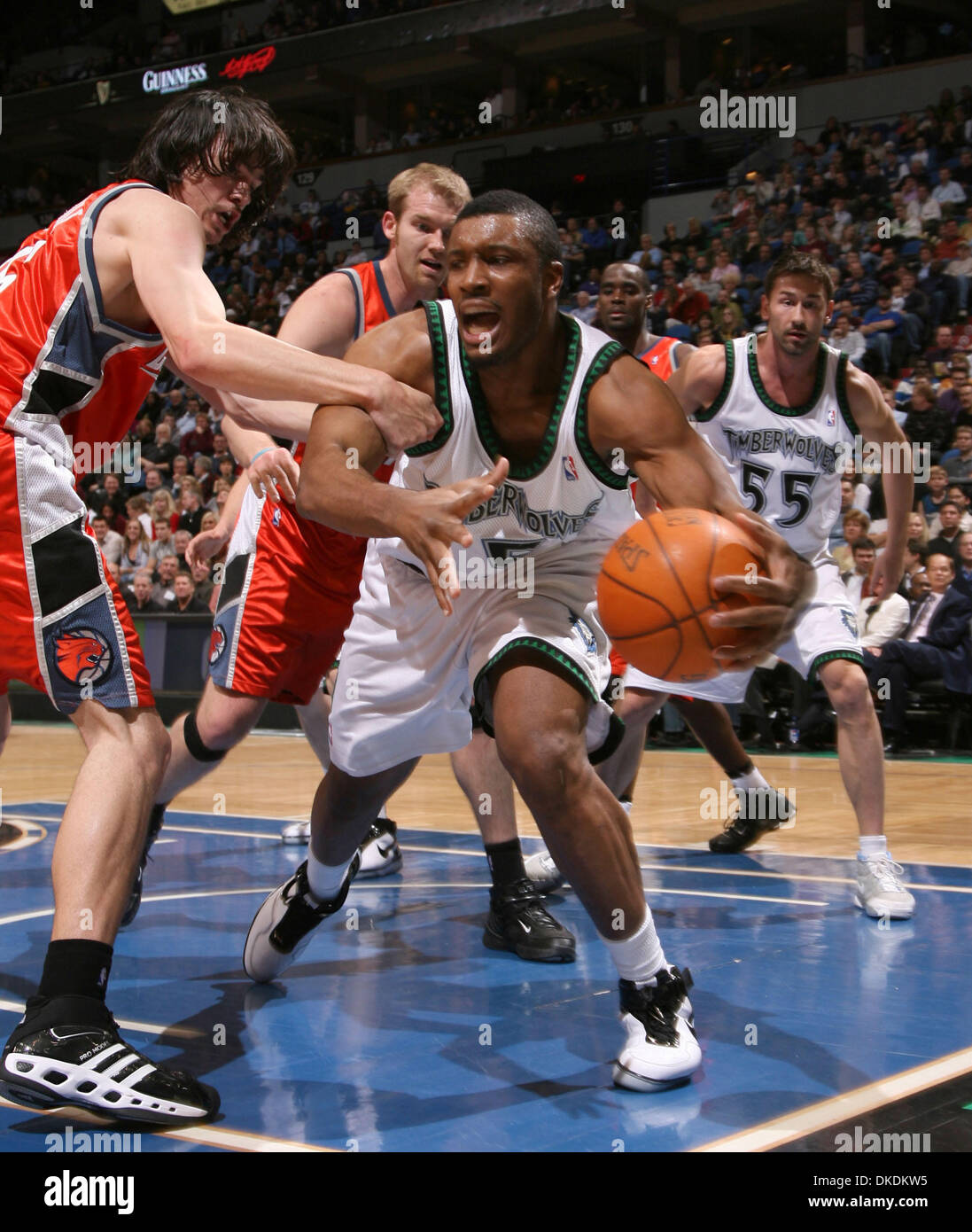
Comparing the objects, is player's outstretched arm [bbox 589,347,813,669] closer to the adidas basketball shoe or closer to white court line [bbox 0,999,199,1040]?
the adidas basketball shoe

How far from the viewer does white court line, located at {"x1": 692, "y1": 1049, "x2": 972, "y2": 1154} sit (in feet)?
7.34

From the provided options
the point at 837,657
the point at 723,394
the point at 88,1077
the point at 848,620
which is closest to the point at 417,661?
the point at 88,1077

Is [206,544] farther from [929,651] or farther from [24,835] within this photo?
[929,651]

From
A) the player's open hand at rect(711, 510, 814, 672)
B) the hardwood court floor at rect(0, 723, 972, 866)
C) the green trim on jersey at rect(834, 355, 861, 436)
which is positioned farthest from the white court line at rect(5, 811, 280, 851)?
the player's open hand at rect(711, 510, 814, 672)

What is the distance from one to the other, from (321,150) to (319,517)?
24133 millimetres

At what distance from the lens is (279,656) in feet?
13.7

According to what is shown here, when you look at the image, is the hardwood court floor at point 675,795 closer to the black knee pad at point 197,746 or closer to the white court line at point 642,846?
the white court line at point 642,846

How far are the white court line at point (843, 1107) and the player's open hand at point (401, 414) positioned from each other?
4.89 feet

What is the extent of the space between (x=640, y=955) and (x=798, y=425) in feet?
8.88

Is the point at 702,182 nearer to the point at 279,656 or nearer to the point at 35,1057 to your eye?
the point at 279,656

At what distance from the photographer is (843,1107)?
242cm

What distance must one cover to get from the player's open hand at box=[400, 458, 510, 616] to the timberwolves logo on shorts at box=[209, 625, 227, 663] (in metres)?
1.99

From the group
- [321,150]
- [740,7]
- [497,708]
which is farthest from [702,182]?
[497,708]

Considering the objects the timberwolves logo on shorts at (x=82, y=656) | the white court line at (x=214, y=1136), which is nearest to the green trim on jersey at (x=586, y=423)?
the timberwolves logo on shorts at (x=82, y=656)
